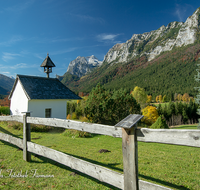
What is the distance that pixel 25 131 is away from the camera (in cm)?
466

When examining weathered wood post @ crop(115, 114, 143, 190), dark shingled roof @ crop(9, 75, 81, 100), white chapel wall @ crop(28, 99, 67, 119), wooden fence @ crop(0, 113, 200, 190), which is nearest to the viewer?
wooden fence @ crop(0, 113, 200, 190)

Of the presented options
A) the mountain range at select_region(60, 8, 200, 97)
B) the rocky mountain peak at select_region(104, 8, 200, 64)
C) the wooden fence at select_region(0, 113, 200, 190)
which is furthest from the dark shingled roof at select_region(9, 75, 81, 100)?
the rocky mountain peak at select_region(104, 8, 200, 64)

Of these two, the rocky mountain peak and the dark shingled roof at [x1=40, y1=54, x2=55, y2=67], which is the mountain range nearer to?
the rocky mountain peak

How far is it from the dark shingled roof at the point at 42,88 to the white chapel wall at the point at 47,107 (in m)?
0.62

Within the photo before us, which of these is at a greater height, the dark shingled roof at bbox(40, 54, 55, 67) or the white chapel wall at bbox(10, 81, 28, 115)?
the dark shingled roof at bbox(40, 54, 55, 67)

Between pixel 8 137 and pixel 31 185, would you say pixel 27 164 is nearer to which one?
pixel 31 185

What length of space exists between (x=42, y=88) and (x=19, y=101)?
309cm

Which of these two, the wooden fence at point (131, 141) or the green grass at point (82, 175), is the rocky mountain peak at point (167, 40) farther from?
the wooden fence at point (131, 141)

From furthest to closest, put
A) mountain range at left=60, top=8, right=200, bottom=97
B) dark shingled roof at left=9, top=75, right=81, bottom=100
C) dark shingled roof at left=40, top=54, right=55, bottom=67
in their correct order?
mountain range at left=60, top=8, right=200, bottom=97 → dark shingled roof at left=40, top=54, right=55, bottom=67 → dark shingled roof at left=9, top=75, right=81, bottom=100

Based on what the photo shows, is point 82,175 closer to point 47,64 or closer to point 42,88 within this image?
point 42,88

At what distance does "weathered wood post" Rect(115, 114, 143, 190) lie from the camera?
225cm

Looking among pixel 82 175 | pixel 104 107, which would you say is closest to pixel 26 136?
pixel 82 175

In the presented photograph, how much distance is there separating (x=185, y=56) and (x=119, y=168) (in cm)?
13008

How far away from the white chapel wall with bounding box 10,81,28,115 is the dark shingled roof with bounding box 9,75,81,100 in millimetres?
882
